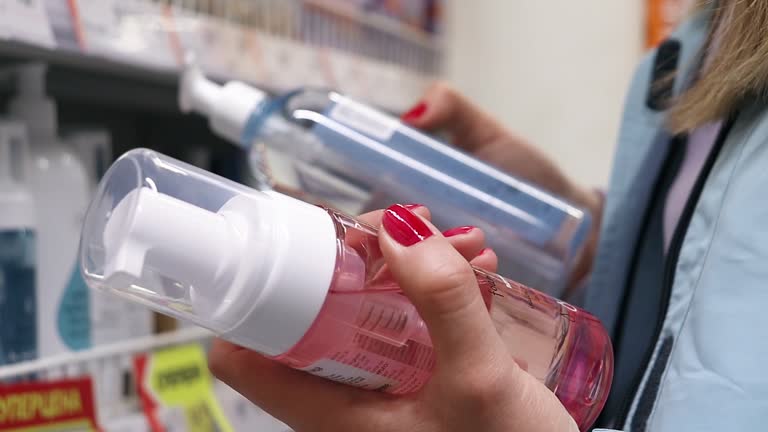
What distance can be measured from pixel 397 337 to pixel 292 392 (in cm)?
Answer: 6

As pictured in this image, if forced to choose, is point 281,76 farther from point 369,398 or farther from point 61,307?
point 369,398

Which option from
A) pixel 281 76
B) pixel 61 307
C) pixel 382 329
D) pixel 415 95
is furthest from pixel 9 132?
pixel 415 95

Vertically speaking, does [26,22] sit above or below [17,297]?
above

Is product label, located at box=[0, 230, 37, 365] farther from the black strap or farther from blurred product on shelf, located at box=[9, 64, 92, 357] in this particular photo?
the black strap

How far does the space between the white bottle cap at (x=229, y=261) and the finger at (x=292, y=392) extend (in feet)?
0.10

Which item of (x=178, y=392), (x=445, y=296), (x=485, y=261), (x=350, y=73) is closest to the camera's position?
(x=445, y=296)

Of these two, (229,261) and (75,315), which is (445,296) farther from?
(75,315)

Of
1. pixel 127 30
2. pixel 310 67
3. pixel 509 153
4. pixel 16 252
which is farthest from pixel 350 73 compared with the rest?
pixel 16 252

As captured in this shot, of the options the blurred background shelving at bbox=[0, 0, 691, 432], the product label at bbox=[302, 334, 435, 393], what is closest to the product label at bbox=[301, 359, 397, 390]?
the product label at bbox=[302, 334, 435, 393]

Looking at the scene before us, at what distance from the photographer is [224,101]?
615 millimetres

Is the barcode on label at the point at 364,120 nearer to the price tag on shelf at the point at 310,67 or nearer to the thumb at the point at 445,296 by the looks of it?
the price tag on shelf at the point at 310,67

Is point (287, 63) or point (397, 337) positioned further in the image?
point (287, 63)

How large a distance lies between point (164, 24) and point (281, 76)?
164 millimetres

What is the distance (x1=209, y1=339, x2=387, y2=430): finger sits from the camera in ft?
1.09
